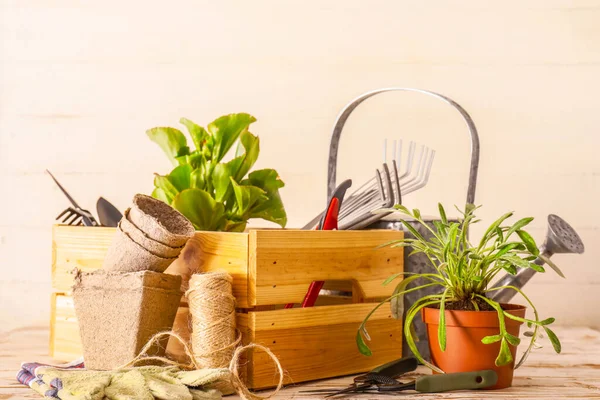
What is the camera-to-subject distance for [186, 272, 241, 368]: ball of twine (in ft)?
3.48

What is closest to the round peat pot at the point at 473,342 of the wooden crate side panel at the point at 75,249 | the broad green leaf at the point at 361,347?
the broad green leaf at the point at 361,347

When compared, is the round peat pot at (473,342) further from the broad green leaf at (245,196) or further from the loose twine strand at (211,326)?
the broad green leaf at (245,196)

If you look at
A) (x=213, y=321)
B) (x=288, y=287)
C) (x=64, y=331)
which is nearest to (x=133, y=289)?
(x=213, y=321)

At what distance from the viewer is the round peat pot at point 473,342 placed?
108 centimetres

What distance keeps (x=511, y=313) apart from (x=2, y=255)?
4.56 ft

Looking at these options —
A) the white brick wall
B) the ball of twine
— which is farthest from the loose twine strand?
the white brick wall

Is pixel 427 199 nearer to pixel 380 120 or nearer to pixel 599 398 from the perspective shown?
pixel 380 120

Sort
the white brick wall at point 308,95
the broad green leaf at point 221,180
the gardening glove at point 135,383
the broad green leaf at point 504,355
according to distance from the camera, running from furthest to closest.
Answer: the white brick wall at point 308,95
the broad green leaf at point 221,180
the broad green leaf at point 504,355
the gardening glove at point 135,383

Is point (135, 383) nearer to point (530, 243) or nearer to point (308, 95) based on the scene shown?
point (530, 243)

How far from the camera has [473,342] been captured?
1.08 meters

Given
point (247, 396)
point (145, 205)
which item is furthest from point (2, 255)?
point (247, 396)

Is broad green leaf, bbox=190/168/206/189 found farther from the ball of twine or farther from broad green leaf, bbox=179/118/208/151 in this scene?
the ball of twine

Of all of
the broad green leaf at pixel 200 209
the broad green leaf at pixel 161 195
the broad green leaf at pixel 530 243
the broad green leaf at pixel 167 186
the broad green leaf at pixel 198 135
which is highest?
the broad green leaf at pixel 198 135

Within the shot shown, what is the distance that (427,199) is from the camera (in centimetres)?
192
